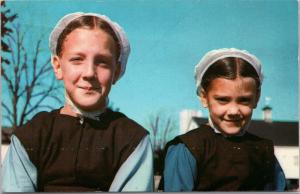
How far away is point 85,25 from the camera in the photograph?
5086mm

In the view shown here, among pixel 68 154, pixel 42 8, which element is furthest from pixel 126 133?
pixel 42 8

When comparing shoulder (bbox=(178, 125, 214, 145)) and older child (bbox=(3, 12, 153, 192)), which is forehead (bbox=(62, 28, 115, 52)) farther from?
shoulder (bbox=(178, 125, 214, 145))

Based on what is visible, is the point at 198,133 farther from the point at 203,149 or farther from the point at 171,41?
the point at 171,41

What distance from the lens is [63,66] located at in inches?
199

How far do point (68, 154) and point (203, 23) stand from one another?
160 cm

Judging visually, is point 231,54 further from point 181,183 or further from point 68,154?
point 68,154

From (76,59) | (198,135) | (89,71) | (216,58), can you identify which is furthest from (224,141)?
(76,59)

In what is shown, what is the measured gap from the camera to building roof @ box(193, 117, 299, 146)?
5.19 meters

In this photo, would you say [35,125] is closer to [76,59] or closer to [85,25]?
[76,59]

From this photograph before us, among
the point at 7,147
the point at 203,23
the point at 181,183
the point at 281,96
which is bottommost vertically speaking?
the point at 181,183

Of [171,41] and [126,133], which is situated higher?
[171,41]

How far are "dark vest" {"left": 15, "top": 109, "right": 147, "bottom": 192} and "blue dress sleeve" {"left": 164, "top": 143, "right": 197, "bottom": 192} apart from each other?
1.03ft

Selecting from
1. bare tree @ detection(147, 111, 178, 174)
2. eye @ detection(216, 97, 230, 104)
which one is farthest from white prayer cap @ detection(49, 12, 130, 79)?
eye @ detection(216, 97, 230, 104)

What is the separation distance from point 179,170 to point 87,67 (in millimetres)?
1174
